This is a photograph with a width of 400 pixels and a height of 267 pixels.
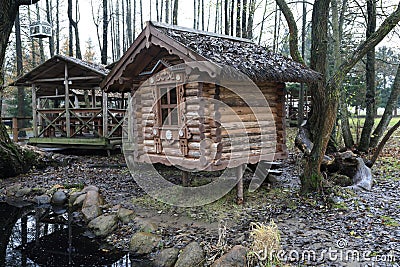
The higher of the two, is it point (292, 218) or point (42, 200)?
point (292, 218)

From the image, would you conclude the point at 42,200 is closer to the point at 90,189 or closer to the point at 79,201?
the point at 79,201

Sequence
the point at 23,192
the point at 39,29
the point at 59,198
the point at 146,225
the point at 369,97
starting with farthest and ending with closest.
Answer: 1. the point at 369,97
2. the point at 39,29
3. the point at 23,192
4. the point at 59,198
5. the point at 146,225

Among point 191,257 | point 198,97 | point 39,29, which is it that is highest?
point 39,29

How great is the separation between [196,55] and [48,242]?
15.0ft

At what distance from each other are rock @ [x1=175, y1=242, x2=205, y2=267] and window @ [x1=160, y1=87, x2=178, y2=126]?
2.83 meters

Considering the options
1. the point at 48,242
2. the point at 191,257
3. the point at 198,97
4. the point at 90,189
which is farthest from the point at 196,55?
the point at 48,242

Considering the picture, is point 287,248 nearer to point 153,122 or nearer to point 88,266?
point 88,266

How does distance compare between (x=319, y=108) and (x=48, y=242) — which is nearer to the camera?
(x=48, y=242)

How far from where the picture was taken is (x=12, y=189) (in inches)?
368

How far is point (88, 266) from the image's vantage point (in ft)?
18.7

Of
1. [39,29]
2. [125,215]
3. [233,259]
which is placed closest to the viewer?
[233,259]

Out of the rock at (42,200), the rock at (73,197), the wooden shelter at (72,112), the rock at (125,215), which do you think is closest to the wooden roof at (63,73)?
the wooden shelter at (72,112)

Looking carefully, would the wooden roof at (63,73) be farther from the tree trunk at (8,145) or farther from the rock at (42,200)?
the rock at (42,200)

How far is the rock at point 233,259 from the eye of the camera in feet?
15.9
